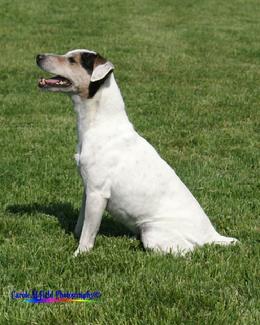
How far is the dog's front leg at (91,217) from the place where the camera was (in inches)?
219

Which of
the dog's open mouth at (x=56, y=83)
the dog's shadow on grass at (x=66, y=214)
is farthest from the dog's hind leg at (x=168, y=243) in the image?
the dog's open mouth at (x=56, y=83)

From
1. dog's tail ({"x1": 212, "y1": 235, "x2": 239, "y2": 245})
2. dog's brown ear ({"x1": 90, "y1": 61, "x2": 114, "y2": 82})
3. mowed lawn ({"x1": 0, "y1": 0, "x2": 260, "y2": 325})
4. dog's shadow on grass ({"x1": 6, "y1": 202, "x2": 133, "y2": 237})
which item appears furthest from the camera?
dog's shadow on grass ({"x1": 6, "y1": 202, "x2": 133, "y2": 237})

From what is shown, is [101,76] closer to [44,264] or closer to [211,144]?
[44,264]

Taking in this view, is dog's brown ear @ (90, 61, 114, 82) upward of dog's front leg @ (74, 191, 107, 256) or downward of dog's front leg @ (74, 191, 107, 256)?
upward

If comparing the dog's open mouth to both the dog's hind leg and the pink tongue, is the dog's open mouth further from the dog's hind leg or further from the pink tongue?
the dog's hind leg

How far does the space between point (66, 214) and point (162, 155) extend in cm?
288

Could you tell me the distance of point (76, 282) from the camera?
4.91m

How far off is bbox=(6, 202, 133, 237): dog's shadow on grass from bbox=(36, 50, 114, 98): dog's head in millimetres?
1623

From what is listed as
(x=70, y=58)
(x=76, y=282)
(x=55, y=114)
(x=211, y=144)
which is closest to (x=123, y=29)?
(x=55, y=114)

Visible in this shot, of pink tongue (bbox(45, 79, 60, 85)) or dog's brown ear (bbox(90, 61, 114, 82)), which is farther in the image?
pink tongue (bbox(45, 79, 60, 85))

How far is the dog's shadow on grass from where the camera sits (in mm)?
6379

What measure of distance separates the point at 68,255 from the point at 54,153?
383cm

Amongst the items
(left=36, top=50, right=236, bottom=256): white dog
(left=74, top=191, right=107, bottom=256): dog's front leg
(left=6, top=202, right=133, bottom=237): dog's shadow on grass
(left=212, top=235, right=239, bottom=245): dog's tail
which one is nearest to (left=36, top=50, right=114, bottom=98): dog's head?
(left=36, top=50, right=236, bottom=256): white dog

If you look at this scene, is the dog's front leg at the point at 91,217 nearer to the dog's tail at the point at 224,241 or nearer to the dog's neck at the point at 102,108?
the dog's neck at the point at 102,108
